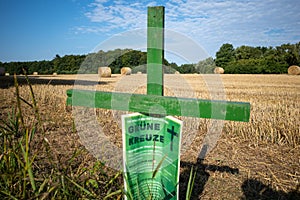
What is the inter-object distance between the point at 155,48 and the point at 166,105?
0.37 m

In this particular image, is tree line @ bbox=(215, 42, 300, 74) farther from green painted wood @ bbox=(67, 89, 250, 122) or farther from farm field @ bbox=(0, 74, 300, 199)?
green painted wood @ bbox=(67, 89, 250, 122)

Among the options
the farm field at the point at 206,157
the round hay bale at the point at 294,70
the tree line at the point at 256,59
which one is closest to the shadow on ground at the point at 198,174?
the farm field at the point at 206,157

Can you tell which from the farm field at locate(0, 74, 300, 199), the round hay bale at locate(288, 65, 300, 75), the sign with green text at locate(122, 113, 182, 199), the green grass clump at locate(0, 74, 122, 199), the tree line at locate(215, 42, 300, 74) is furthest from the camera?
the tree line at locate(215, 42, 300, 74)

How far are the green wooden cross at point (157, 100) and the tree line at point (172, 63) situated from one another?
0.19 m

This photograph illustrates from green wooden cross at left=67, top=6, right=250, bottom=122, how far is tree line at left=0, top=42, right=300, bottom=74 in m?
0.19

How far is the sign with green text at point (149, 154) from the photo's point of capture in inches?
63.1

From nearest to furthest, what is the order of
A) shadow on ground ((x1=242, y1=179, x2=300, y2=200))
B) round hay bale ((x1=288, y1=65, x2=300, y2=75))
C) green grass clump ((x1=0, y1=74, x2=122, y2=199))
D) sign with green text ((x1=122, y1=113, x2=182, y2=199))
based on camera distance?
green grass clump ((x1=0, y1=74, x2=122, y2=199)), sign with green text ((x1=122, y1=113, x2=182, y2=199)), shadow on ground ((x1=242, y1=179, x2=300, y2=200)), round hay bale ((x1=288, y1=65, x2=300, y2=75))

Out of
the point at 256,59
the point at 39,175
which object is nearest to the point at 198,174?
the point at 39,175

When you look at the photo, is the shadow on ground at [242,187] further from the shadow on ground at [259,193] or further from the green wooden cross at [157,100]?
the green wooden cross at [157,100]

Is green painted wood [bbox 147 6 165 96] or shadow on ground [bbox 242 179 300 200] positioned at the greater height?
green painted wood [bbox 147 6 165 96]

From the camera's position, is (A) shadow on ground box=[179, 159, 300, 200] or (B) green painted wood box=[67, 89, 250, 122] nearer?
(B) green painted wood box=[67, 89, 250, 122]

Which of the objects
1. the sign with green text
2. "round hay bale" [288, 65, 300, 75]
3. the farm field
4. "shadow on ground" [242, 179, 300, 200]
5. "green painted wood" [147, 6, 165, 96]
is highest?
"round hay bale" [288, 65, 300, 75]

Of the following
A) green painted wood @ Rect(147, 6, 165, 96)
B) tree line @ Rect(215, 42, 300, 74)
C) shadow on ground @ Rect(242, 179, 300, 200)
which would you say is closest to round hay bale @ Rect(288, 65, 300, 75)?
tree line @ Rect(215, 42, 300, 74)

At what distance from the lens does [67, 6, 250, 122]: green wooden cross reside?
1464 millimetres
